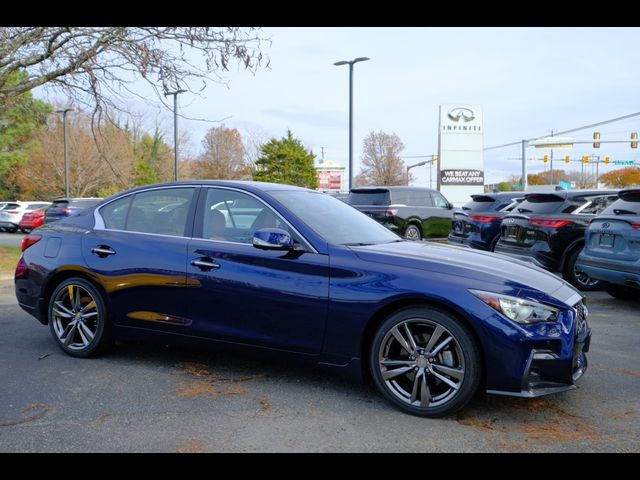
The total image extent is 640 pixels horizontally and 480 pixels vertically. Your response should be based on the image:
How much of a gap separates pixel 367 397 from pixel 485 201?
9.21 meters

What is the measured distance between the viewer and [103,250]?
4.91 metres

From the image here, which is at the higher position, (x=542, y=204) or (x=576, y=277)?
(x=542, y=204)

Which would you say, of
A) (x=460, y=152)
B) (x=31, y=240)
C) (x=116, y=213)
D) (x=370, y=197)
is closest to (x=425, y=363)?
(x=116, y=213)

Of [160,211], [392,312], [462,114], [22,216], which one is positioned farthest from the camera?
[462,114]

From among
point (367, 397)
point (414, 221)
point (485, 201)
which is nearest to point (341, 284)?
point (367, 397)

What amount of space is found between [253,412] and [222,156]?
47722 millimetres

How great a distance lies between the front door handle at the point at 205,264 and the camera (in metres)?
4.39

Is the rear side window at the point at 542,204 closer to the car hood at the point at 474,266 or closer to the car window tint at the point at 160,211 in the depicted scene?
the car hood at the point at 474,266

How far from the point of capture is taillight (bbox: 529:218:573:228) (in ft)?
29.3

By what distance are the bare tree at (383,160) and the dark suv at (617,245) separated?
45.6m

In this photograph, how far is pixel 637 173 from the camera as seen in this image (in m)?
76.9

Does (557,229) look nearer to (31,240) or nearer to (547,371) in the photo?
(547,371)

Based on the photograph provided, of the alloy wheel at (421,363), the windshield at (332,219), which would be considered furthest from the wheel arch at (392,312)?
the windshield at (332,219)

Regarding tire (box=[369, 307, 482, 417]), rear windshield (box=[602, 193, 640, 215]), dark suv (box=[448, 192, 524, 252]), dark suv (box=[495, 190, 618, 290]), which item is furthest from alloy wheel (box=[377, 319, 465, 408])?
dark suv (box=[448, 192, 524, 252])
